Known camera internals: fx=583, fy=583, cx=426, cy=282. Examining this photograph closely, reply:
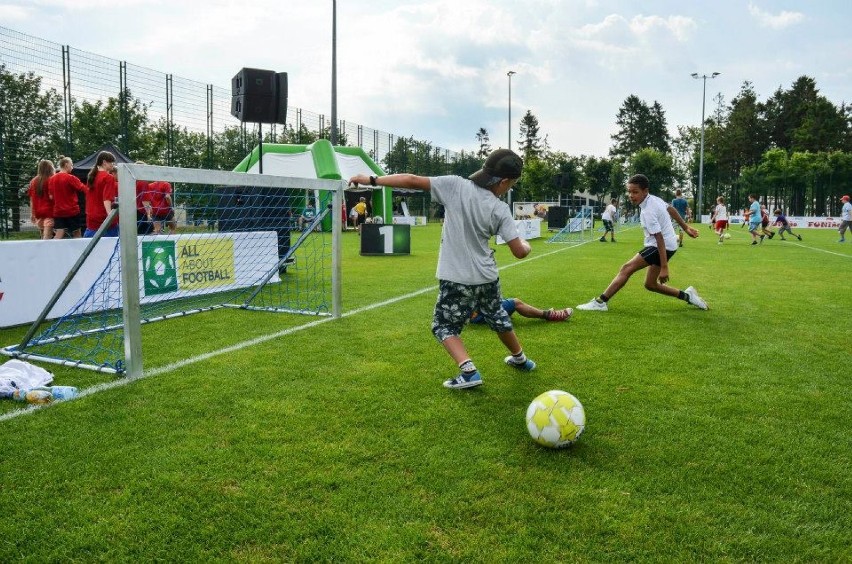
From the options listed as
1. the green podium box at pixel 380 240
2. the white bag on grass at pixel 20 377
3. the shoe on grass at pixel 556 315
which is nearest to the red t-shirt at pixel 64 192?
the white bag on grass at pixel 20 377

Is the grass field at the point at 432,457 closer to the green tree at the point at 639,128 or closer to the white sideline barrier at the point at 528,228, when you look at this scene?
the white sideline barrier at the point at 528,228

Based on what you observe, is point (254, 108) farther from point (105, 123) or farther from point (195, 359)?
point (105, 123)

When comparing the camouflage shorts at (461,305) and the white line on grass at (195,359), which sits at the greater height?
the camouflage shorts at (461,305)

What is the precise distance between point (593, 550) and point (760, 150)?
274ft

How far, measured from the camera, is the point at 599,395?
4.32m

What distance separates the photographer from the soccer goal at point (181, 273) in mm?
4756

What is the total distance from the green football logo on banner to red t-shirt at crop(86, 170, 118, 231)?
1034 millimetres

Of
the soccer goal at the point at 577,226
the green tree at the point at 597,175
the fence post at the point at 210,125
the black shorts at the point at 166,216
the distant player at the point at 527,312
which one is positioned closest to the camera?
the distant player at the point at 527,312

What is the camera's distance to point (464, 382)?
4.39 meters

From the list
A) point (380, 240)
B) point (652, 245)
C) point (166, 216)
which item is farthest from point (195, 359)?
point (380, 240)

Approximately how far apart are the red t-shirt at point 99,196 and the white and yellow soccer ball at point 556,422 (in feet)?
24.4

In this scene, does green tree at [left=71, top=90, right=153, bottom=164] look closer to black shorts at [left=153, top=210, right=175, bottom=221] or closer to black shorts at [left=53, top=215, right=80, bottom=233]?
black shorts at [left=53, top=215, right=80, bottom=233]

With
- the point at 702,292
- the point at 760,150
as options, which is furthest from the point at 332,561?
the point at 760,150

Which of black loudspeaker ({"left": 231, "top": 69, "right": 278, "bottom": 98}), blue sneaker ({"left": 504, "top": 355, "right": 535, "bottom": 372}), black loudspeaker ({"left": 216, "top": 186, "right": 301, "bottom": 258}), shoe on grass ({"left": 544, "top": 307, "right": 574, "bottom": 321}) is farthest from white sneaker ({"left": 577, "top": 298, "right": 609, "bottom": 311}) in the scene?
black loudspeaker ({"left": 231, "top": 69, "right": 278, "bottom": 98})
